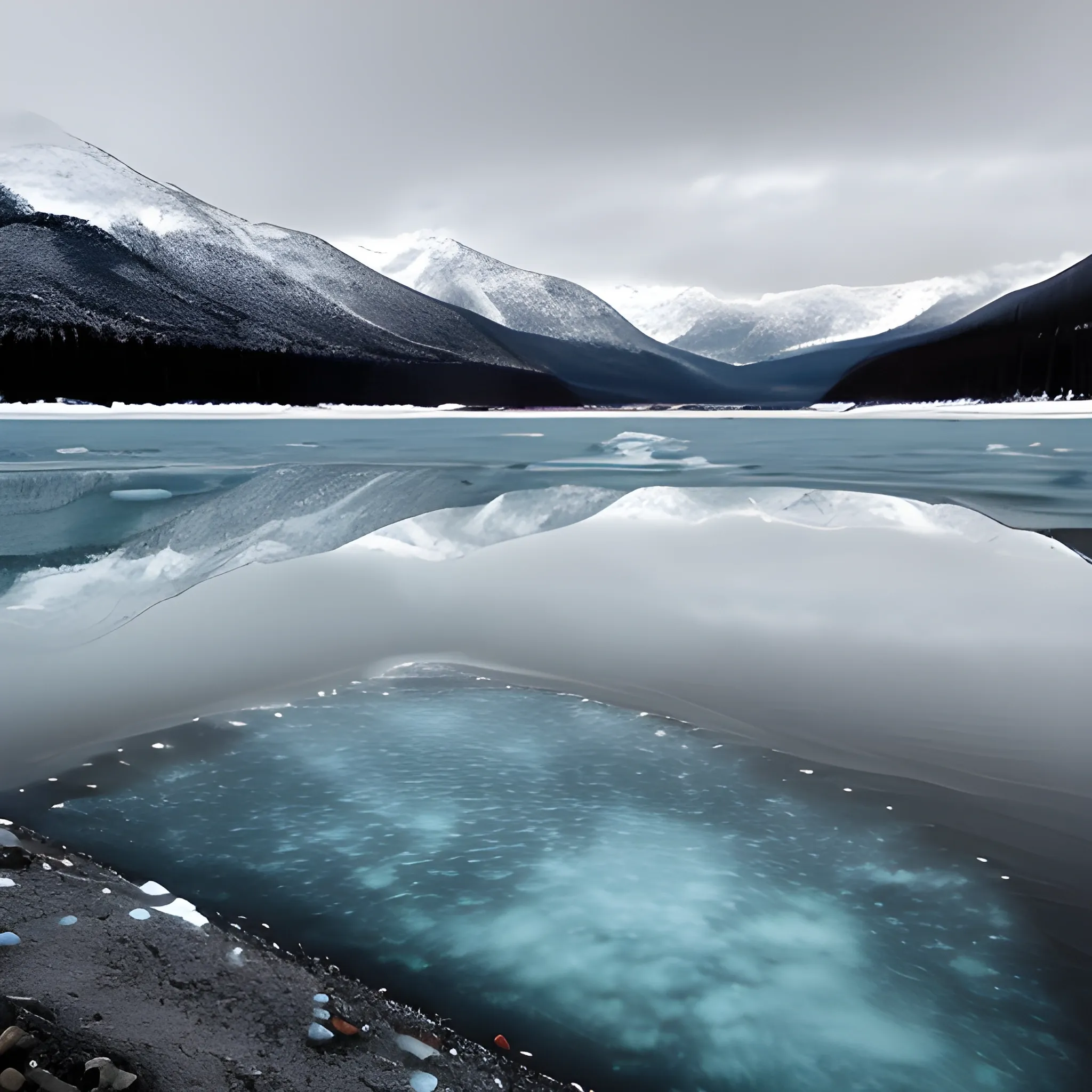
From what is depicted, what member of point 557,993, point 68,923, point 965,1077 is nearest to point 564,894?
point 557,993

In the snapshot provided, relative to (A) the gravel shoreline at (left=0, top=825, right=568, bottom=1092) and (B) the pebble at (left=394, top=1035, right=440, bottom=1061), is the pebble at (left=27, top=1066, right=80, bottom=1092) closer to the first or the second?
→ (A) the gravel shoreline at (left=0, top=825, right=568, bottom=1092)

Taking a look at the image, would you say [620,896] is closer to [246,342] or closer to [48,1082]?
[48,1082]

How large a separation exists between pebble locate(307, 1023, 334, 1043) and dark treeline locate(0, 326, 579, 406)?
123898 millimetres

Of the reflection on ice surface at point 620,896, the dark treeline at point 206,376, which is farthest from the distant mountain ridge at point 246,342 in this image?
the reflection on ice surface at point 620,896

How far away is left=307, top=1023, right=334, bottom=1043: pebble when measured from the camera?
324 centimetres

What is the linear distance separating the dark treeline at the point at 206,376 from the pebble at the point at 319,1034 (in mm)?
123898

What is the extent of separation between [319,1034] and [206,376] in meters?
140

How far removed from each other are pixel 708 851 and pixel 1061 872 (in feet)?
5.41

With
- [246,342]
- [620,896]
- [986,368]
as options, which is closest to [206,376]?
[246,342]

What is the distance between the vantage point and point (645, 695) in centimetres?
702

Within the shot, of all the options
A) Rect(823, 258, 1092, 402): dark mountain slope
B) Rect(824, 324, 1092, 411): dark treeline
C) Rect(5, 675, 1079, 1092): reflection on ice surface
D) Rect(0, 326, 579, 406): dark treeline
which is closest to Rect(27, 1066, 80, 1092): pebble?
Rect(5, 675, 1079, 1092): reflection on ice surface

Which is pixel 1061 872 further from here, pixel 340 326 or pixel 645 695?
pixel 340 326

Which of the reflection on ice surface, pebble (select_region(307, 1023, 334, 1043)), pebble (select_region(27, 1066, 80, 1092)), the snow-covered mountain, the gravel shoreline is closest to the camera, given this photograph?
pebble (select_region(27, 1066, 80, 1092))

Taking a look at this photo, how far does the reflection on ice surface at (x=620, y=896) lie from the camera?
346 cm
